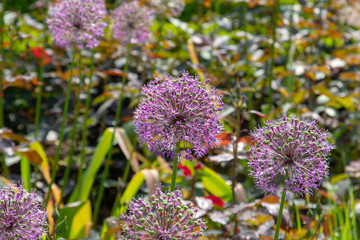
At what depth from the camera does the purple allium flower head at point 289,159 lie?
160cm

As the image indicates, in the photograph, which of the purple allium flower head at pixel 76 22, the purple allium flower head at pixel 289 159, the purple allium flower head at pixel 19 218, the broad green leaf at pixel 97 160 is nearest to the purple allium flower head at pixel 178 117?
the purple allium flower head at pixel 289 159

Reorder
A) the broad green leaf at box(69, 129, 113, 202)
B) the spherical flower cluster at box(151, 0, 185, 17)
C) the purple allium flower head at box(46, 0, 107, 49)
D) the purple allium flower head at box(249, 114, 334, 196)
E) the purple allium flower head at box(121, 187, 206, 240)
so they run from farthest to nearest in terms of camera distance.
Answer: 1. the spherical flower cluster at box(151, 0, 185, 17)
2. the broad green leaf at box(69, 129, 113, 202)
3. the purple allium flower head at box(46, 0, 107, 49)
4. the purple allium flower head at box(249, 114, 334, 196)
5. the purple allium flower head at box(121, 187, 206, 240)

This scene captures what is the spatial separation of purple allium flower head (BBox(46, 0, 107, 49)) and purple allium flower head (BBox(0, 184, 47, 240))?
3.83ft

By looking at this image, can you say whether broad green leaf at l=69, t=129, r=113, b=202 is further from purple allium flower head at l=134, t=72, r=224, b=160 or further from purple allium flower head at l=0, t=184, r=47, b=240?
purple allium flower head at l=0, t=184, r=47, b=240

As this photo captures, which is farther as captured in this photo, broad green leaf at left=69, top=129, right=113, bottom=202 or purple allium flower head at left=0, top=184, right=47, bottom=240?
broad green leaf at left=69, top=129, right=113, bottom=202

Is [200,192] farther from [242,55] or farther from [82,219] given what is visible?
[242,55]

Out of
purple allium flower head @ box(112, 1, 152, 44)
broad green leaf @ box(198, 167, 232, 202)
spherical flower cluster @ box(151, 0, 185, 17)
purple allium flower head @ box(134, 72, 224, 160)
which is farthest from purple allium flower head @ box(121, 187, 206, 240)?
spherical flower cluster @ box(151, 0, 185, 17)

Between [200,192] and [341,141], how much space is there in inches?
66.5

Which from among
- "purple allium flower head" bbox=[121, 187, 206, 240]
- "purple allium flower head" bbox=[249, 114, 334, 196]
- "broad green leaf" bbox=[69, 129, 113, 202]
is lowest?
"broad green leaf" bbox=[69, 129, 113, 202]

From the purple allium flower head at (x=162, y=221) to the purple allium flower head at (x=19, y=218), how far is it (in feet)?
0.92

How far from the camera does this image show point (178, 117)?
170cm

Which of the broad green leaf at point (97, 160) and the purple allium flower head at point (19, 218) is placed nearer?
the purple allium flower head at point (19, 218)

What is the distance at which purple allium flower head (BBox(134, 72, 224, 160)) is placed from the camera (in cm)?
167

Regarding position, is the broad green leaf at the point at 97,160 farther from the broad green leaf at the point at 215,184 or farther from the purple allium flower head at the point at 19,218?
the purple allium flower head at the point at 19,218
